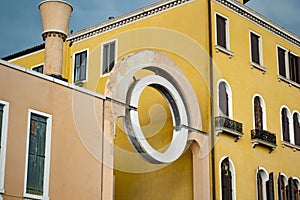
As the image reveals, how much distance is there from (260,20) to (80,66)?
7587 mm

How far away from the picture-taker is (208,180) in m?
20.8

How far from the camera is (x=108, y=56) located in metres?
25.4

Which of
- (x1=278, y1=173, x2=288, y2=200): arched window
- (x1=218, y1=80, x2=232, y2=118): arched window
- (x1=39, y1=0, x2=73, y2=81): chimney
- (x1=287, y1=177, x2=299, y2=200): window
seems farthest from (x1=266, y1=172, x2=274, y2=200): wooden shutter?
(x1=39, y1=0, x2=73, y2=81): chimney

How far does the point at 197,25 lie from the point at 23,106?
885 cm

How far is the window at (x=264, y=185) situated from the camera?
2278cm

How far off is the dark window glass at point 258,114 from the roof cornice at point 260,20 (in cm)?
318

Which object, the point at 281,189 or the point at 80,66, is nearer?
the point at 281,189

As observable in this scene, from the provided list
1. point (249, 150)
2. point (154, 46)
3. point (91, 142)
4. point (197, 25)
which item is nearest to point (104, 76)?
point (154, 46)

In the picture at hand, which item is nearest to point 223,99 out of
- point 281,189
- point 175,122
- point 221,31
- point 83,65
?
point 221,31

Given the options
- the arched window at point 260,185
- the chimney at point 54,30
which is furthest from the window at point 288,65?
the chimney at point 54,30

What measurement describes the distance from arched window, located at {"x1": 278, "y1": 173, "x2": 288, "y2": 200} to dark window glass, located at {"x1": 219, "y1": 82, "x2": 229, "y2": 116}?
142 inches

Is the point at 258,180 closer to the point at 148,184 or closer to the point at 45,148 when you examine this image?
the point at 148,184

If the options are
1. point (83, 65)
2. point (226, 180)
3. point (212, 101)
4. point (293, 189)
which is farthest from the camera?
point (83, 65)

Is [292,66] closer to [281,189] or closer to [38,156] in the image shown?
[281,189]
